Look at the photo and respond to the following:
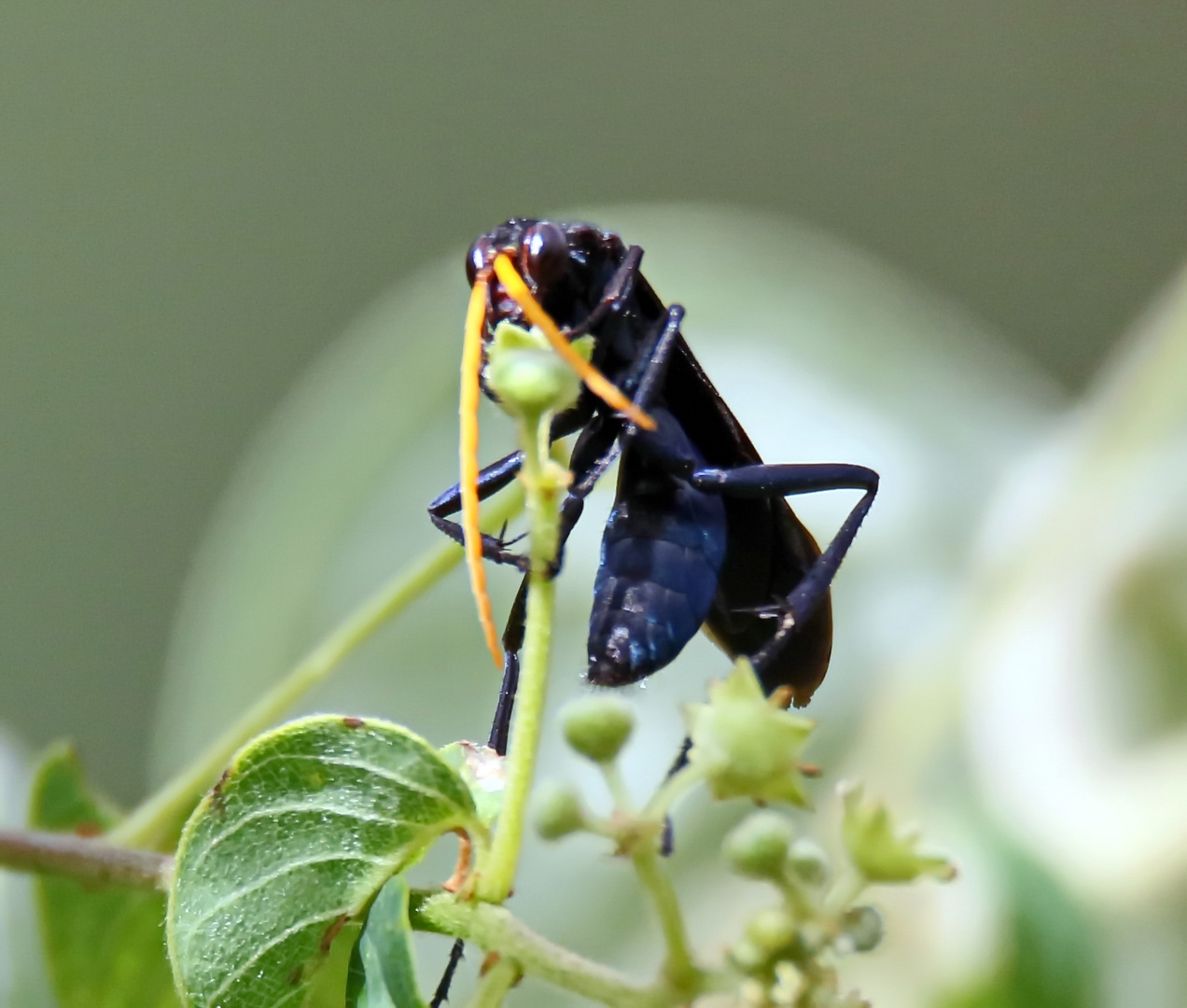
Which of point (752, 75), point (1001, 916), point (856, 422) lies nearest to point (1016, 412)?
point (856, 422)

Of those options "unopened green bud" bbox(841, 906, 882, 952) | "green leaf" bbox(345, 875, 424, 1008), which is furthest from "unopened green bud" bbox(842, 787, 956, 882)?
"green leaf" bbox(345, 875, 424, 1008)

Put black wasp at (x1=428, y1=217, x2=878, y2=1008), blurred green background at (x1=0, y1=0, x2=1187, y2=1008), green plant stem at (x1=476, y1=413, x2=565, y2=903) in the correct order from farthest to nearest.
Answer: blurred green background at (x1=0, y1=0, x2=1187, y2=1008), black wasp at (x1=428, y1=217, x2=878, y2=1008), green plant stem at (x1=476, y1=413, x2=565, y2=903)

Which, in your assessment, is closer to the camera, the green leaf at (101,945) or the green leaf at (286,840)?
the green leaf at (286,840)

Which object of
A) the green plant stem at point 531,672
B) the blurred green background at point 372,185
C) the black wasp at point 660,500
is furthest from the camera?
the blurred green background at point 372,185

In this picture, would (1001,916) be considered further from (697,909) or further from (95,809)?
(95,809)

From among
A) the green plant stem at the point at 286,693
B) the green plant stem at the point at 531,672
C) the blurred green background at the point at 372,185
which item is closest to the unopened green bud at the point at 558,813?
the green plant stem at the point at 531,672

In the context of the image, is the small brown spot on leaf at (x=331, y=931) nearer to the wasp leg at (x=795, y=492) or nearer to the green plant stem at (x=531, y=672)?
the green plant stem at (x=531, y=672)

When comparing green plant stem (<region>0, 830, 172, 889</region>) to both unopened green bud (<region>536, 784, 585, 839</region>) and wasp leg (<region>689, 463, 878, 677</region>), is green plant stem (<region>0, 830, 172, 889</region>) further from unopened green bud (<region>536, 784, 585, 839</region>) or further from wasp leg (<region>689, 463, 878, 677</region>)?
wasp leg (<region>689, 463, 878, 677</region>)
